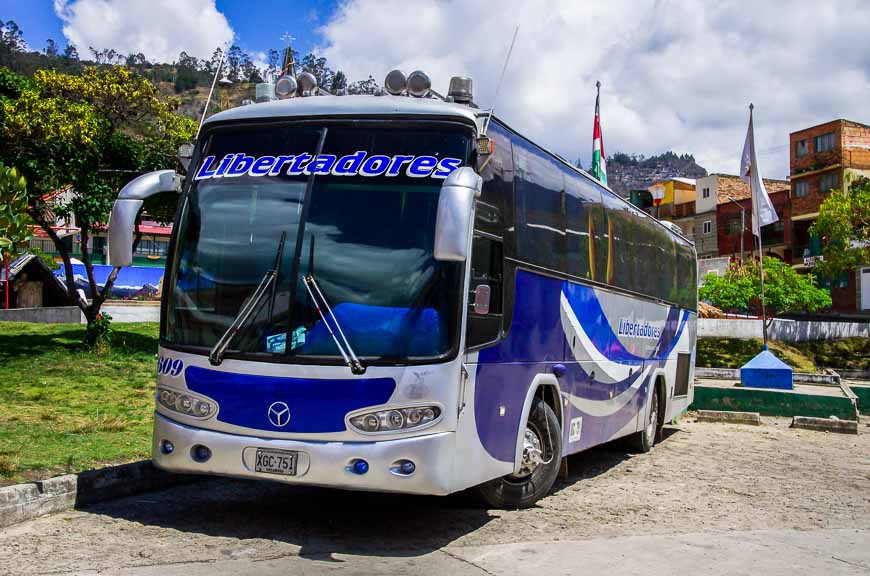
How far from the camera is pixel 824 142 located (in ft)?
195

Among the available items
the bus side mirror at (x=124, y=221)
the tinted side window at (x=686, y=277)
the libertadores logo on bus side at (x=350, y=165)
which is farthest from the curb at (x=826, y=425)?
the bus side mirror at (x=124, y=221)

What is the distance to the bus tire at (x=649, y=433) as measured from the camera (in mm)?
13242

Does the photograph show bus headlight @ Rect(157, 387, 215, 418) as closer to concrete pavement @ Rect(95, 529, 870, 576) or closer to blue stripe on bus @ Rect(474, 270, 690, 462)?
concrete pavement @ Rect(95, 529, 870, 576)

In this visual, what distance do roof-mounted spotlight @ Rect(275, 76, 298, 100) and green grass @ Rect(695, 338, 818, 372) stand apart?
3612 centimetres

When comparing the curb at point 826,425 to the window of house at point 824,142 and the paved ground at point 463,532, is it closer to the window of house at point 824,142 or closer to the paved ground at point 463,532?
the paved ground at point 463,532

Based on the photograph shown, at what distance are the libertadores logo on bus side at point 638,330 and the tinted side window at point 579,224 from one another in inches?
65.0

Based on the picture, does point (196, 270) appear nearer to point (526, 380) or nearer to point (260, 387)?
point (260, 387)

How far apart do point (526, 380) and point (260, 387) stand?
2522mm

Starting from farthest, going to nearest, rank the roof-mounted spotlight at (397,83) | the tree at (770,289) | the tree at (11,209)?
the tree at (770,289) → the tree at (11,209) → the roof-mounted spotlight at (397,83)

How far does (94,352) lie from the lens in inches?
778

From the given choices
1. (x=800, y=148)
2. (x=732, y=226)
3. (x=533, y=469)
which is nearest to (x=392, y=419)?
(x=533, y=469)

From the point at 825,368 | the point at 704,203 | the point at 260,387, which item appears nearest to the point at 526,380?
the point at 260,387

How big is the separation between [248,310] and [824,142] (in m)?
59.9

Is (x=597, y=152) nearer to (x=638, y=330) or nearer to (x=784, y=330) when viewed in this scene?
(x=638, y=330)
